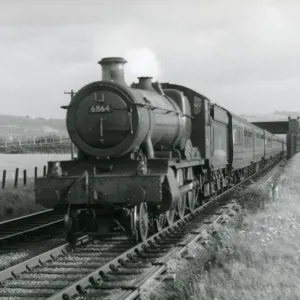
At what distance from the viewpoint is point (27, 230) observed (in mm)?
10914

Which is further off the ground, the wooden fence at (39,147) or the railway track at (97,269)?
the wooden fence at (39,147)

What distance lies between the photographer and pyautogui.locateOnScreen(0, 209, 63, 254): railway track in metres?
10.1

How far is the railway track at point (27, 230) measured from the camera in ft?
33.0

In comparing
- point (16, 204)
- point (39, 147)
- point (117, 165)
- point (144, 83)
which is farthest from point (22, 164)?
point (117, 165)

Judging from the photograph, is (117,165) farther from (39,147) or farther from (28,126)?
(28,126)

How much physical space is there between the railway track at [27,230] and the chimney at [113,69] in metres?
3.63

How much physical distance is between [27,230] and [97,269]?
14.3ft

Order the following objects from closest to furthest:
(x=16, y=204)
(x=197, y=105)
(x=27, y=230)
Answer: (x=27, y=230), (x=197, y=105), (x=16, y=204)

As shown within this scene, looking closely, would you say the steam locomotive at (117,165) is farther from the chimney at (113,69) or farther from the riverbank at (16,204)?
the riverbank at (16,204)

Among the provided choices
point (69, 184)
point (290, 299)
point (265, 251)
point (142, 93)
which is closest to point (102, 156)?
point (69, 184)

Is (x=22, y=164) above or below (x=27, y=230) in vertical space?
above

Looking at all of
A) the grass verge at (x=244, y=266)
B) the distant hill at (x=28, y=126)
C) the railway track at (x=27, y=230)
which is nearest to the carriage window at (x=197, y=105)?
the grass verge at (x=244, y=266)

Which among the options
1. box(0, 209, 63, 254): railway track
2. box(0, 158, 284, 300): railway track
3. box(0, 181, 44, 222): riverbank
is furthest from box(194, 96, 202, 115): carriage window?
box(0, 181, 44, 222): riverbank

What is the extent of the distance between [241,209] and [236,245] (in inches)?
220
